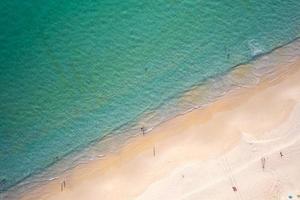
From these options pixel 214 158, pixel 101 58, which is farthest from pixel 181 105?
pixel 101 58

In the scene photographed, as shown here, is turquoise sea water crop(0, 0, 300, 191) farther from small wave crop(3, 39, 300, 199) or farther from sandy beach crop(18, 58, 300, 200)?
sandy beach crop(18, 58, 300, 200)

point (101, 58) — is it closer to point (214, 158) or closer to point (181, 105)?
point (181, 105)

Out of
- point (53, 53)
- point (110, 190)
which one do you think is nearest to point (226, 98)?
point (110, 190)

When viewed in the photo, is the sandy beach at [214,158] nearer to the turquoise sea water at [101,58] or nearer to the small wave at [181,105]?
the small wave at [181,105]

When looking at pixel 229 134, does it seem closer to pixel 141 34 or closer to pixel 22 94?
pixel 141 34

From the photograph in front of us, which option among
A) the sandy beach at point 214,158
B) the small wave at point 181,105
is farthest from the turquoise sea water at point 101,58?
the sandy beach at point 214,158
